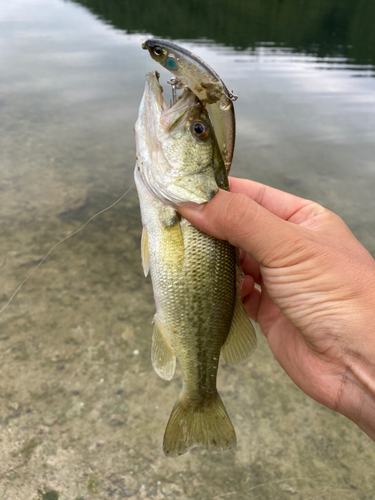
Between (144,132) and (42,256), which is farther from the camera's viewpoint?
(42,256)

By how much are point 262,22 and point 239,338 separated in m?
24.3

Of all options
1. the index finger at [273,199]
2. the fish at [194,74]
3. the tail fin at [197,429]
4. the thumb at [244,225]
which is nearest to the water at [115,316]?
the tail fin at [197,429]

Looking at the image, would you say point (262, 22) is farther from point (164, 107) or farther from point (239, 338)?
point (239, 338)

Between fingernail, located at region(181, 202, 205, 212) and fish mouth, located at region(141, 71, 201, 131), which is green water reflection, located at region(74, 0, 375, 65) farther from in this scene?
fingernail, located at region(181, 202, 205, 212)

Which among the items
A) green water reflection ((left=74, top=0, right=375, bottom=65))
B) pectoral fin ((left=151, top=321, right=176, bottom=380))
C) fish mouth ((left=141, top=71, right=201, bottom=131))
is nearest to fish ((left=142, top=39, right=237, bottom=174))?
fish mouth ((left=141, top=71, right=201, bottom=131))

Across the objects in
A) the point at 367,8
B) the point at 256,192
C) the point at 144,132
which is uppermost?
the point at 367,8

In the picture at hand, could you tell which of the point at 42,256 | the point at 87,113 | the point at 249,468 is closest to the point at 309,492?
the point at 249,468

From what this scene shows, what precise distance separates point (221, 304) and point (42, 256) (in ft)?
10.3

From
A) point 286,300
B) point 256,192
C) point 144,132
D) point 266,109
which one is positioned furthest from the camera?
point 266,109

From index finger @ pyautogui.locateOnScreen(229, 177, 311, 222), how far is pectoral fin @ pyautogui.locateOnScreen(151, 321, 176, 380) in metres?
1.39

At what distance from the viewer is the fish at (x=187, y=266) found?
178 centimetres

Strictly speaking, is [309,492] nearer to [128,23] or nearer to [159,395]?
[159,395]

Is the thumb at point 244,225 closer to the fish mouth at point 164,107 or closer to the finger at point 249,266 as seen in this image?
the fish mouth at point 164,107

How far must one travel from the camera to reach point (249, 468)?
8.57 ft
